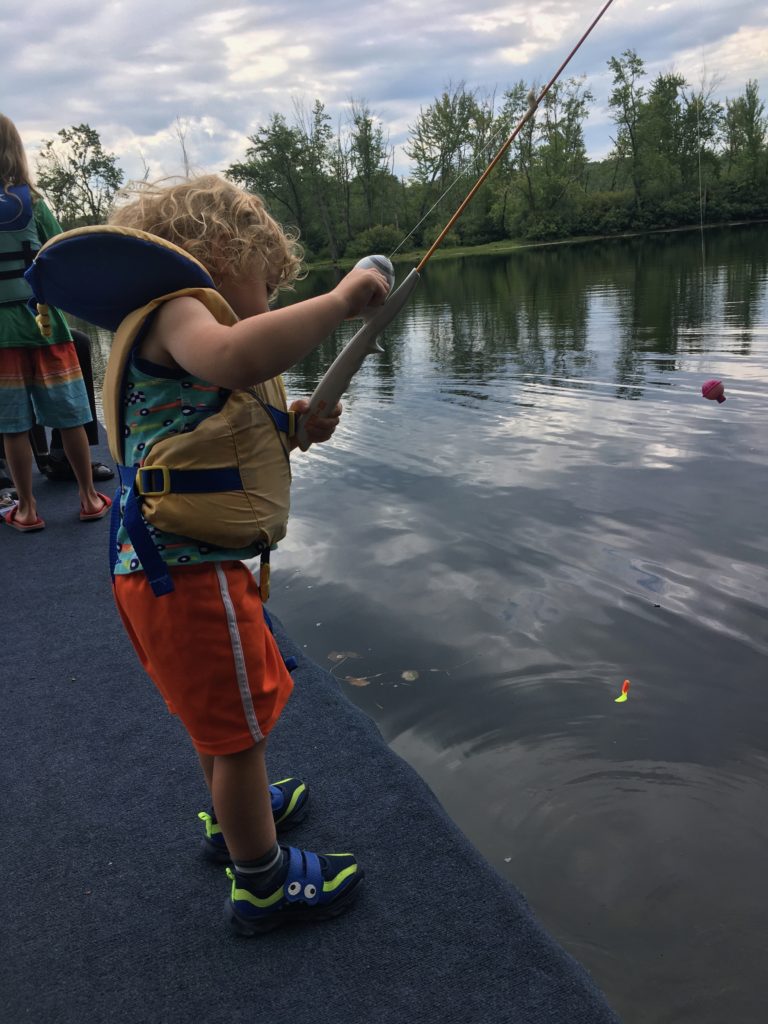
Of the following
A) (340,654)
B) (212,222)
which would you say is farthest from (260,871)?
A: (340,654)

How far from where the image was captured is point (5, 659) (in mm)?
2984

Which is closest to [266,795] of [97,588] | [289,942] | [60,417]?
[289,942]

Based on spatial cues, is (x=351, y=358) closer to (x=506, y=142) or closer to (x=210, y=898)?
(x=506, y=142)

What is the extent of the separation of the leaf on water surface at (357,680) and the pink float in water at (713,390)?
4245 millimetres

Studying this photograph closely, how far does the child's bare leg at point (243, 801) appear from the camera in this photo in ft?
5.26

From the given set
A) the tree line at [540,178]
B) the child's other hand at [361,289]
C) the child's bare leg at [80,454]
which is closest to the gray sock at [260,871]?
the child's other hand at [361,289]

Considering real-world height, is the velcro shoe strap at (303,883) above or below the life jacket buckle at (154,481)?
below

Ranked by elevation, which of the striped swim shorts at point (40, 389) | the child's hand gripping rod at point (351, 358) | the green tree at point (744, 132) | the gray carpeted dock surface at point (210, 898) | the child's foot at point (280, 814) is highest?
the green tree at point (744, 132)

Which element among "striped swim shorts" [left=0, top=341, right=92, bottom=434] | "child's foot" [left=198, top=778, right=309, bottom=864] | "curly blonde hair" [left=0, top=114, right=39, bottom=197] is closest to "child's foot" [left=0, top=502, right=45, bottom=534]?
"striped swim shorts" [left=0, top=341, right=92, bottom=434]

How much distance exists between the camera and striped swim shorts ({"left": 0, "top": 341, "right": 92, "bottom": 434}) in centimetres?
400

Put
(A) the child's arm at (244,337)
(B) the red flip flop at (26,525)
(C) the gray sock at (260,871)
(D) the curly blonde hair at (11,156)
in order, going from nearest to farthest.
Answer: (A) the child's arm at (244,337) < (C) the gray sock at (260,871) < (D) the curly blonde hair at (11,156) < (B) the red flip flop at (26,525)

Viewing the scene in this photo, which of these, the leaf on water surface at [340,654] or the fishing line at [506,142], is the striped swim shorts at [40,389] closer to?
the leaf on water surface at [340,654]

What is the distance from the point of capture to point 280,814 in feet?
6.55

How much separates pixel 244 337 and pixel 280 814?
1.30 meters
